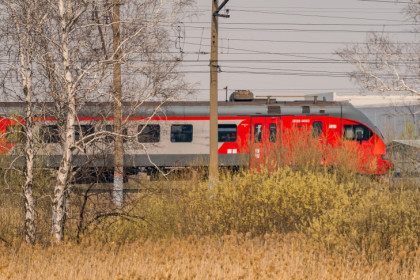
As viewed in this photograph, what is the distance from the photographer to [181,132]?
70.3ft

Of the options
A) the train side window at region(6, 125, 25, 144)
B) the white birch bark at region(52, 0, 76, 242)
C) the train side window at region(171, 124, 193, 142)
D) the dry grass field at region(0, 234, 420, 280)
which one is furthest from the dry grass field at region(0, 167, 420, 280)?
the train side window at region(171, 124, 193, 142)

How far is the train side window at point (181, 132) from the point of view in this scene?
2139 cm

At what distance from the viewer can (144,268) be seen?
753 centimetres

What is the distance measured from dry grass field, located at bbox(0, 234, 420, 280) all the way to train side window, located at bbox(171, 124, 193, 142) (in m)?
12.2

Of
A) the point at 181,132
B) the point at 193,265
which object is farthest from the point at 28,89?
the point at 181,132

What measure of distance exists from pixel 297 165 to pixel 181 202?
509 centimetres

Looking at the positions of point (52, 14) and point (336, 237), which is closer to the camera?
point (336, 237)

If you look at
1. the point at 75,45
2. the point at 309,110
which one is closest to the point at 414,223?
the point at 75,45

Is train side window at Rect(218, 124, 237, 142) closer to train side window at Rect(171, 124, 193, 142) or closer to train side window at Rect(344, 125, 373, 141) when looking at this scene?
train side window at Rect(171, 124, 193, 142)

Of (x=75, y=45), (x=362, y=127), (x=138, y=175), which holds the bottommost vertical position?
(x=138, y=175)

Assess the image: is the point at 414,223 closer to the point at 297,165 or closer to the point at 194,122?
the point at 297,165

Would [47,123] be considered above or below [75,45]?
below

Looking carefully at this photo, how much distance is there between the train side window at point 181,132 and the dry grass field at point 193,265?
12193 millimetres

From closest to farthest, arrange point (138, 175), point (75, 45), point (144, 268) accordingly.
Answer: point (144, 268) → point (75, 45) → point (138, 175)
